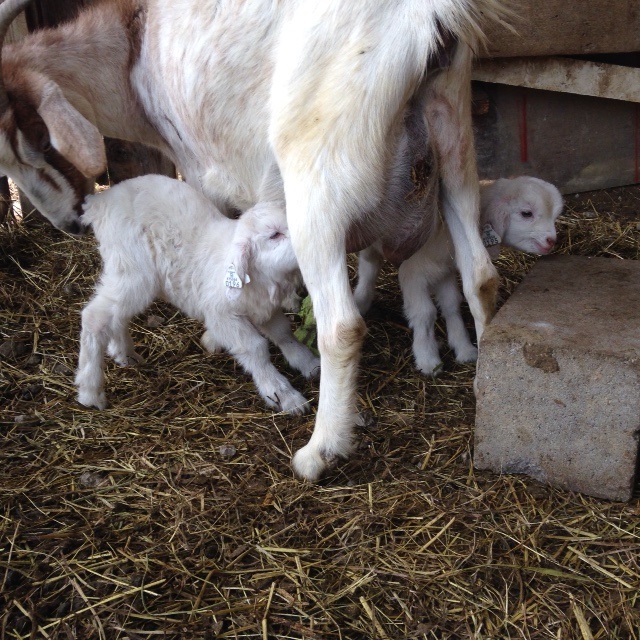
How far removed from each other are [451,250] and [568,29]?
221 cm

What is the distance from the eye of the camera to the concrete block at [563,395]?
2.60 m

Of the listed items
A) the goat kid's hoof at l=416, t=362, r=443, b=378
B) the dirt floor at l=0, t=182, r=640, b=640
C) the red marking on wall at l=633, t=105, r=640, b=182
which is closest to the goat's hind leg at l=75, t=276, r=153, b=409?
the dirt floor at l=0, t=182, r=640, b=640

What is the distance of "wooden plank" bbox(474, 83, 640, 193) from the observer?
A: 205 inches

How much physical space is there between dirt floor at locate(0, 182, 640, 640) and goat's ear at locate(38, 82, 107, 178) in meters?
1.07

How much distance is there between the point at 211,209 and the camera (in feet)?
11.8

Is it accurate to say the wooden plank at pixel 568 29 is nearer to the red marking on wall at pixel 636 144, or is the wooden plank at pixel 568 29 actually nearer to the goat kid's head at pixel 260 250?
the red marking on wall at pixel 636 144

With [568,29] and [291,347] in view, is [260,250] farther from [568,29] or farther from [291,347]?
[568,29]

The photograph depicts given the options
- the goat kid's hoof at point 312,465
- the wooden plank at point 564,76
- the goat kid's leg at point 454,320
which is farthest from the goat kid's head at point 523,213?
the wooden plank at point 564,76

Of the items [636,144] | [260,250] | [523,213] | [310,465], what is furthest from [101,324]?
[636,144]

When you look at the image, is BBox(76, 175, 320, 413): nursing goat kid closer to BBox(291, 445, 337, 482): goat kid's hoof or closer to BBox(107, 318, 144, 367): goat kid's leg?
BBox(107, 318, 144, 367): goat kid's leg

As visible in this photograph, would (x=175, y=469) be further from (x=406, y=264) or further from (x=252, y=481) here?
(x=406, y=264)

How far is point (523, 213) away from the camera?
354 centimetres

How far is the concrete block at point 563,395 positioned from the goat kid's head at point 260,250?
93 cm

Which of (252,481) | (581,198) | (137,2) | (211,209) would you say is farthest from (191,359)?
(581,198)
